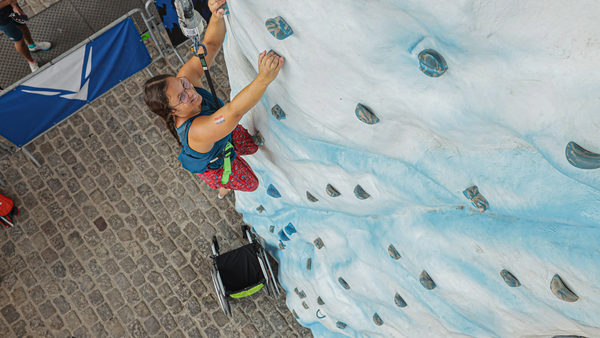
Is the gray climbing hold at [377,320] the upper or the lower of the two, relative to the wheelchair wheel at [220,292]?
upper

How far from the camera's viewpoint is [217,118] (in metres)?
2.58

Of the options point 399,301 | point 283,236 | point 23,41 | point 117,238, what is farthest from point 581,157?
point 23,41

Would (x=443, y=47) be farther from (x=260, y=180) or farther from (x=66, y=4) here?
(x=66, y=4)

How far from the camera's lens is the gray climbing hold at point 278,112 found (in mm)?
2684

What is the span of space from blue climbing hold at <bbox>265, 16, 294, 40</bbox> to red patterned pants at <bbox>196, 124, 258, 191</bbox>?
161cm

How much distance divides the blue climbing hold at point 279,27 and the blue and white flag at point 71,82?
3.36 meters

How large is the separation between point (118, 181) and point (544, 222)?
5.57m

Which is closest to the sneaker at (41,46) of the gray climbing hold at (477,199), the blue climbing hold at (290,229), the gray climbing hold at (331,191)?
the blue climbing hold at (290,229)

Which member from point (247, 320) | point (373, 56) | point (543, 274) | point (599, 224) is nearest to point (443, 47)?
point (373, 56)

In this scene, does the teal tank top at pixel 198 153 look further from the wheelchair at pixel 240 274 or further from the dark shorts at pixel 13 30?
the dark shorts at pixel 13 30

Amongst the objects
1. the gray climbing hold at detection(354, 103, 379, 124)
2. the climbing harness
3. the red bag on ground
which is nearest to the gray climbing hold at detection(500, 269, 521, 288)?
the gray climbing hold at detection(354, 103, 379, 124)

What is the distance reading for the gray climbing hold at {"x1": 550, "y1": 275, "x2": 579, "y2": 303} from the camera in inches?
64.4

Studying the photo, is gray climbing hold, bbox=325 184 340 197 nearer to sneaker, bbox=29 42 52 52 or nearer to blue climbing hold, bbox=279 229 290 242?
blue climbing hold, bbox=279 229 290 242

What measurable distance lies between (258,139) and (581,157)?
2.55 m
